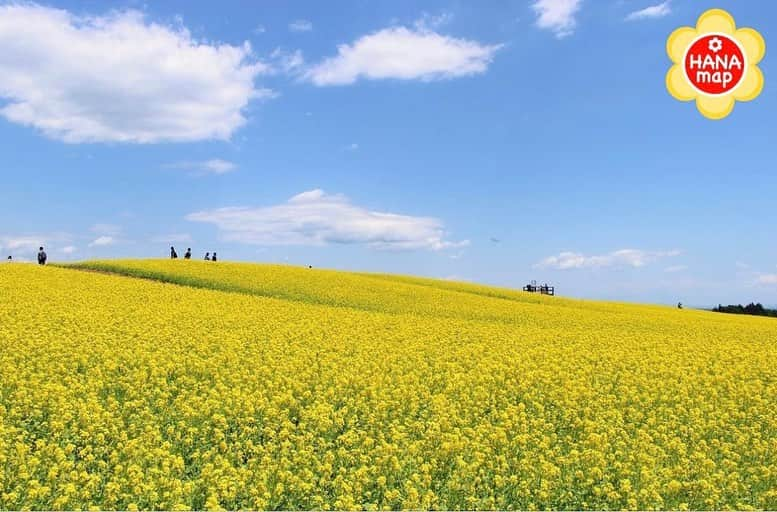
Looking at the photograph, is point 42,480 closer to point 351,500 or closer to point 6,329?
point 351,500

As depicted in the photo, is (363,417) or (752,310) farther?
(752,310)

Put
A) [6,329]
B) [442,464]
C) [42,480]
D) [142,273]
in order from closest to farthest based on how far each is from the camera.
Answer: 1. [42,480]
2. [442,464]
3. [6,329]
4. [142,273]

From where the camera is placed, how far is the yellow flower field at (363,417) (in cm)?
875

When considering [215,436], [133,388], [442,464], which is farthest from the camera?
[133,388]

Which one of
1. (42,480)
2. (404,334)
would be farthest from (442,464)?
(404,334)

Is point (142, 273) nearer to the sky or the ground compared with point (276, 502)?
nearer to the sky

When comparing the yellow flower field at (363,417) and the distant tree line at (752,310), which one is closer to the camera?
the yellow flower field at (363,417)

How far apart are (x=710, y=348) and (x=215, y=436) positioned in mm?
19916

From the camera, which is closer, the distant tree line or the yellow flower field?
the yellow flower field

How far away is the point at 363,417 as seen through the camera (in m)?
11.9

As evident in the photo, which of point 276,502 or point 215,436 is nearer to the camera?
point 276,502

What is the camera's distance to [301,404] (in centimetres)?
1320

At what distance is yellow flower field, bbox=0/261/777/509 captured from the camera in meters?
8.75

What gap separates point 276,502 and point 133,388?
6297 millimetres
